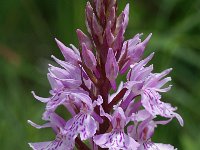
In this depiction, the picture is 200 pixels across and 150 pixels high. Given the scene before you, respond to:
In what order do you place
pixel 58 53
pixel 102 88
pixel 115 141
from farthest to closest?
pixel 58 53, pixel 102 88, pixel 115 141

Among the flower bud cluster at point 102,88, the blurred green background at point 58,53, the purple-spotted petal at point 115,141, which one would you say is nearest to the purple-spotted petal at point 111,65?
the flower bud cluster at point 102,88

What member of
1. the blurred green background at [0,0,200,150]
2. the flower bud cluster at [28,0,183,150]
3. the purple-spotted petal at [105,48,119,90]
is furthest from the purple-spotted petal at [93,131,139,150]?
the blurred green background at [0,0,200,150]

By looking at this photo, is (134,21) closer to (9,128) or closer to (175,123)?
(175,123)

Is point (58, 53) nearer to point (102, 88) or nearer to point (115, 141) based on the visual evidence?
point (102, 88)

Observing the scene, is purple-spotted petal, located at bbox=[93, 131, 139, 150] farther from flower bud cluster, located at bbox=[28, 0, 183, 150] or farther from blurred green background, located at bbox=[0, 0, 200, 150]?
blurred green background, located at bbox=[0, 0, 200, 150]

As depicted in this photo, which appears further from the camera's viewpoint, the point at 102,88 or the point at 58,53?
the point at 58,53

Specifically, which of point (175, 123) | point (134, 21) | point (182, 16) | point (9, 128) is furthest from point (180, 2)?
point (9, 128)

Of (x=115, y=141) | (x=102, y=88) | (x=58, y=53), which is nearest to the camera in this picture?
(x=115, y=141)

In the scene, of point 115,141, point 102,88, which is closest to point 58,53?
point 102,88
